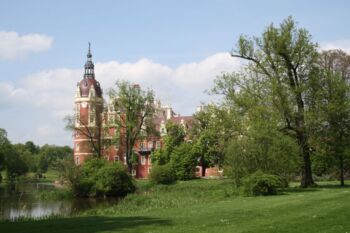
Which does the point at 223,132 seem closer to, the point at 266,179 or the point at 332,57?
the point at 266,179

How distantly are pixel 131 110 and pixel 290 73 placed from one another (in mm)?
27844

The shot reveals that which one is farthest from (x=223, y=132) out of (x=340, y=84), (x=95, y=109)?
(x=95, y=109)

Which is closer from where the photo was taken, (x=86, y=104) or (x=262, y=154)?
(x=262, y=154)

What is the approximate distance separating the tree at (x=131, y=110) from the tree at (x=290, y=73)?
2507 centimetres

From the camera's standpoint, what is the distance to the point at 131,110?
5791 cm

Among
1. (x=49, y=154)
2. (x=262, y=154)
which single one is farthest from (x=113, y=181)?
(x=49, y=154)

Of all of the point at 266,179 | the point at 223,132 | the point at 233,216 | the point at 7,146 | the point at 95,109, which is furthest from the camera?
the point at 7,146

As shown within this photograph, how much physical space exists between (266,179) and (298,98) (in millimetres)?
9024

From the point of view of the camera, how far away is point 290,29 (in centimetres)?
3312

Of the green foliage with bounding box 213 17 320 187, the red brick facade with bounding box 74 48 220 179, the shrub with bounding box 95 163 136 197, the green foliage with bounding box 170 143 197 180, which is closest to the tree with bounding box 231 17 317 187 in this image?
the green foliage with bounding box 213 17 320 187

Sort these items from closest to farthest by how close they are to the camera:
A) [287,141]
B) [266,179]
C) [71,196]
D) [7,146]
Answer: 1. [266,179]
2. [287,141]
3. [71,196]
4. [7,146]

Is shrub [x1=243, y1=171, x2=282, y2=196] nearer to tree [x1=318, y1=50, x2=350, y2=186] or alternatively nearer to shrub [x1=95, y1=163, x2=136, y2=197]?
tree [x1=318, y1=50, x2=350, y2=186]

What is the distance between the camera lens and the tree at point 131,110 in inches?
2256

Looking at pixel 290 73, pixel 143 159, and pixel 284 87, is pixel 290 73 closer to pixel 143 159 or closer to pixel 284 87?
pixel 284 87
